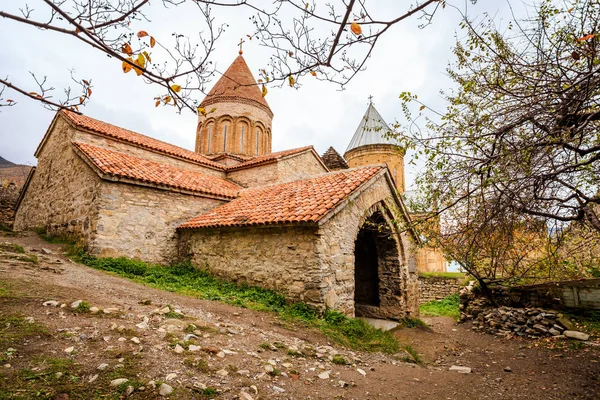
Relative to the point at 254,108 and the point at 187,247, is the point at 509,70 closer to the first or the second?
the point at 187,247

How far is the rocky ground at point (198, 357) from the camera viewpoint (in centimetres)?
249

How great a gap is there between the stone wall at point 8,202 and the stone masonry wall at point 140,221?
331 inches

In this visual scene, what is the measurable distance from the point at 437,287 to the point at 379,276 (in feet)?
27.0

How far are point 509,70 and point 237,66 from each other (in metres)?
18.4

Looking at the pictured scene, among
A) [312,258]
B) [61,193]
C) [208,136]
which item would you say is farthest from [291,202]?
[208,136]

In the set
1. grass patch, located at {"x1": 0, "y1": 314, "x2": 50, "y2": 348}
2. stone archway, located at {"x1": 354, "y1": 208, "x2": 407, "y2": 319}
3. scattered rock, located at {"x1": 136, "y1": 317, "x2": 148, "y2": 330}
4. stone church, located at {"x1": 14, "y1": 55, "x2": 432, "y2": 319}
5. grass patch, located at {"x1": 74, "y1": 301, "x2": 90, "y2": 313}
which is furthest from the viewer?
stone archway, located at {"x1": 354, "y1": 208, "x2": 407, "y2": 319}

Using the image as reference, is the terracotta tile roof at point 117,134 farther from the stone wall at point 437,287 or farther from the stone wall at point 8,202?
the stone wall at point 437,287

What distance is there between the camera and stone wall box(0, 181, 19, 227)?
41.6ft

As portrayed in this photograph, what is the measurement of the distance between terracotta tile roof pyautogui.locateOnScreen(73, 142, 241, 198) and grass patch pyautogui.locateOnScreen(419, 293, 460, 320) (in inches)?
362

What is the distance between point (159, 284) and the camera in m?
6.79

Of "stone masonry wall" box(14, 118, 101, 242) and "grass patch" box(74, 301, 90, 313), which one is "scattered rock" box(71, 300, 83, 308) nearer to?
"grass patch" box(74, 301, 90, 313)

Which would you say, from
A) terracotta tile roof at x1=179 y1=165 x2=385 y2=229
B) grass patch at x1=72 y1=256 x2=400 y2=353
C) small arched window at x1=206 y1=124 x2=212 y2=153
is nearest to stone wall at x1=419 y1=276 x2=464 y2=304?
terracotta tile roof at x1=179 y1=165 x2=385 y2=229

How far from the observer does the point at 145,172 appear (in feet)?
29.5

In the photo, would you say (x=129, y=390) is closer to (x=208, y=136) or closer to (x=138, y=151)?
(x=138, y=151)
